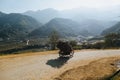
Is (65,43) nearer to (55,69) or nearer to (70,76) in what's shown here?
(55,69)

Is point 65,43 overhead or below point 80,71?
overhead

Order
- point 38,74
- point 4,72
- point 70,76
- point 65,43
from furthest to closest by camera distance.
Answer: point 65,43 → point 4,72 → point 38,74 → point 70,76

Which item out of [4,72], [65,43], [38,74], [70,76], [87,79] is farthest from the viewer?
[65,43]

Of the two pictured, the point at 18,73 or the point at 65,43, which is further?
the point at 65,43

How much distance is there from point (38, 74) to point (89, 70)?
5.86 m

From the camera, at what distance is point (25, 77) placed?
74.2 ft

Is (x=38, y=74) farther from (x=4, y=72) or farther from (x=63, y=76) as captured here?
(x=4, y=72)

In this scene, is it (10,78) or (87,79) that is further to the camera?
(10,78)

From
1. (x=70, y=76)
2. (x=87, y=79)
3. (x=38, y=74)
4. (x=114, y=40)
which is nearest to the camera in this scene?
(x=87, y=79)

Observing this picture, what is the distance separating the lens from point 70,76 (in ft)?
73.2

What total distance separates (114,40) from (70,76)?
89807 millimetres

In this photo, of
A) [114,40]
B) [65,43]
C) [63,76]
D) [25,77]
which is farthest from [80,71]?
[114,40]

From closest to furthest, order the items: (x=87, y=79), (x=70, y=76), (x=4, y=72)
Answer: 1. (x=87, y=79)
2. (x=70, y=76)
3. (x=4, y=72)

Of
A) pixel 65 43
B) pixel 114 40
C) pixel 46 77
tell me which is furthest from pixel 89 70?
pixel 114 40
